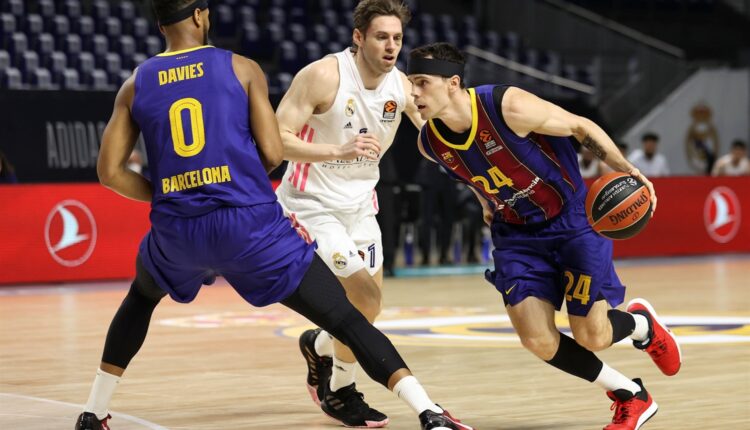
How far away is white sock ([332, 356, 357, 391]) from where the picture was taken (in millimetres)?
6355

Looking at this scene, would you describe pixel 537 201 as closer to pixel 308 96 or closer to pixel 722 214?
pixel 308 96

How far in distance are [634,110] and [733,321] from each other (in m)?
12.8

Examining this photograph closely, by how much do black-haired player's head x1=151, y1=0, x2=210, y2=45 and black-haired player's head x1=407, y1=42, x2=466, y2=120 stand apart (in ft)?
3.59

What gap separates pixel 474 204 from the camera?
1758 centimetres

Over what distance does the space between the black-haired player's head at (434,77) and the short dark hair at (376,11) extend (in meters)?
0.44

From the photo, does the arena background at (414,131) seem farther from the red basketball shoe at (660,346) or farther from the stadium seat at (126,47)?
the red basketball shoe at (660,346)

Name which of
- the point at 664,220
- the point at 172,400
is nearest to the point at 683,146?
the point at 664,220

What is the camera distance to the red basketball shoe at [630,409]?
5703mm

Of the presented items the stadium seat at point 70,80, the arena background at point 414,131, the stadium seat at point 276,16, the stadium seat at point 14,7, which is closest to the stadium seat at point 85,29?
the arena background at point 414,131

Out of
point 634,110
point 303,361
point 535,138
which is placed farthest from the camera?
point 634,110

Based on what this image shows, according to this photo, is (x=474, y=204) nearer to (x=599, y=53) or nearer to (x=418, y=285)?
(x=418, y=285)

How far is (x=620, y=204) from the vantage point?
19.3 ft

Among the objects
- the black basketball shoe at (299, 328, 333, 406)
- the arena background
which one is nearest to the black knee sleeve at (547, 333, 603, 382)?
the arena background

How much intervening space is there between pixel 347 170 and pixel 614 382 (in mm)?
1720
